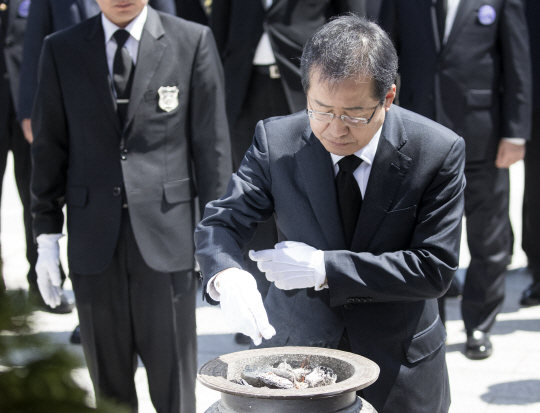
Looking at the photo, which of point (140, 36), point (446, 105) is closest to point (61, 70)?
point (140, 36)

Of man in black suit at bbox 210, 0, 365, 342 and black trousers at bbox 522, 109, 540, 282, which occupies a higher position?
man in black suit at bbox 210, 0, 365, 342

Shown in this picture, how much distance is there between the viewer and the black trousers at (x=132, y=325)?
121 inches

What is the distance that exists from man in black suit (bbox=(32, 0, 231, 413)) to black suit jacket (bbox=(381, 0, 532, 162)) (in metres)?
1.54

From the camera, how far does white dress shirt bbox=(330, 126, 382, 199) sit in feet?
7.61

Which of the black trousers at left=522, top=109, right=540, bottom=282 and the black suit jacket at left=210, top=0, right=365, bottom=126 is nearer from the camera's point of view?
the black suit jacket at left=210, top=0, right=365, bottom=126

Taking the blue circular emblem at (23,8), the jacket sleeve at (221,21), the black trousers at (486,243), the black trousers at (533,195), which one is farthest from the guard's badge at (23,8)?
the black trousers at (533,195)

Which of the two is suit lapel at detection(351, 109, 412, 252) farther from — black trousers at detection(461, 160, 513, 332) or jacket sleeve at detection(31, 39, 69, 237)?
black trousers at detection(461, 160, 513, 332)

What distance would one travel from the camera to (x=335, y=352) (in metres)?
2.10

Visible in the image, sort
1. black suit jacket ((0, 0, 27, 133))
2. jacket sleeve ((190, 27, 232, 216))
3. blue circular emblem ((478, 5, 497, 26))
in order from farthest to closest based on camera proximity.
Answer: black suit jacket ((0, 0, 27, 133)) → blue circular emblem ((478, 5, 497, 26)) → jacket sleeve ((190, 27, 232, 216))

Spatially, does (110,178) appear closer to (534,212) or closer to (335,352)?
(335,352)

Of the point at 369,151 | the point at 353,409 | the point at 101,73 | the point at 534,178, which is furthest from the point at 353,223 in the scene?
the point at 534,178

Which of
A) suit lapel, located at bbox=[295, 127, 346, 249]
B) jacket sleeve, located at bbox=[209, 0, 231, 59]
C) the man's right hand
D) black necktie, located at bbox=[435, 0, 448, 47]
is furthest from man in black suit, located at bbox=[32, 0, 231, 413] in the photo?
black necktie, located at bbox=[435, 0, 448, 47]

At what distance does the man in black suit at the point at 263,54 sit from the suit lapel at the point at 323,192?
1.92 m

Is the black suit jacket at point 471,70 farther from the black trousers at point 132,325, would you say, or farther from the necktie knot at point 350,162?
the necktie knot at point 350,162
